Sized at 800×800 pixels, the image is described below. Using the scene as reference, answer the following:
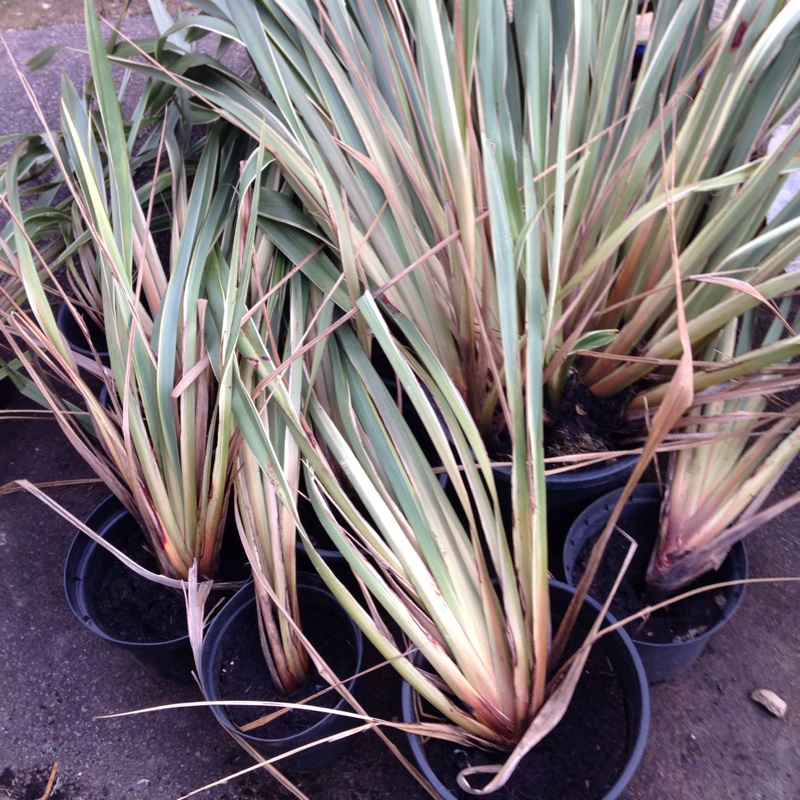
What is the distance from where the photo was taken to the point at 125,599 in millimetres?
966

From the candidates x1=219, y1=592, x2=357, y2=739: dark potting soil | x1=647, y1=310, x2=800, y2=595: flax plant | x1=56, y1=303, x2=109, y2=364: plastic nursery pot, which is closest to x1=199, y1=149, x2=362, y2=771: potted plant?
x1=219, y1=592, x2=357, y2=739: dark potting soil

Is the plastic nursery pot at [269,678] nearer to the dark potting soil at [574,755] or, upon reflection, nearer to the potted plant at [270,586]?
the potted plant at [270,586]

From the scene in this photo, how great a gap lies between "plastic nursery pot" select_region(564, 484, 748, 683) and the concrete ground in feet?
0.26

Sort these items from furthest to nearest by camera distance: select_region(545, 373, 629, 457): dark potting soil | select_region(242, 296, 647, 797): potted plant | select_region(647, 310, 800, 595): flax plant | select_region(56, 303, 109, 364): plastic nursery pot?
select_region(56, 303, 109, 364): plastic nursery pot < select_region(545, 373, 629, 457): dark potting soil < select_region(647, 310, 800, 595): flax plant < select_region(242, 296, 647, 797): potted plant

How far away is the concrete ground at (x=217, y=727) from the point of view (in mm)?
911

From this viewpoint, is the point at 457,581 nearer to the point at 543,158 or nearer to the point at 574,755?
the point at 574,755

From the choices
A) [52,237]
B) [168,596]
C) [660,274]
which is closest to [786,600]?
[660,274]

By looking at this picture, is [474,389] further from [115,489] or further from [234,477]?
[115,489]

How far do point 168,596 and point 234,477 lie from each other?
0.25 meters

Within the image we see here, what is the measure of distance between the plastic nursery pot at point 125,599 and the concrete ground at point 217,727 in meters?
0.10

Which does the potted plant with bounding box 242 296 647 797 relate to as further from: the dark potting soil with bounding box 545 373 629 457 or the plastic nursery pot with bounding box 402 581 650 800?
the dark potting soil with bounding box 545 373 629 457

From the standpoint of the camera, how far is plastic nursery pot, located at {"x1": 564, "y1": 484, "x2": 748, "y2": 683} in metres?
0.85

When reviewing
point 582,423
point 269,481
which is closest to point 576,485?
point 582,423

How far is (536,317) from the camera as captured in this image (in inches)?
26.8
